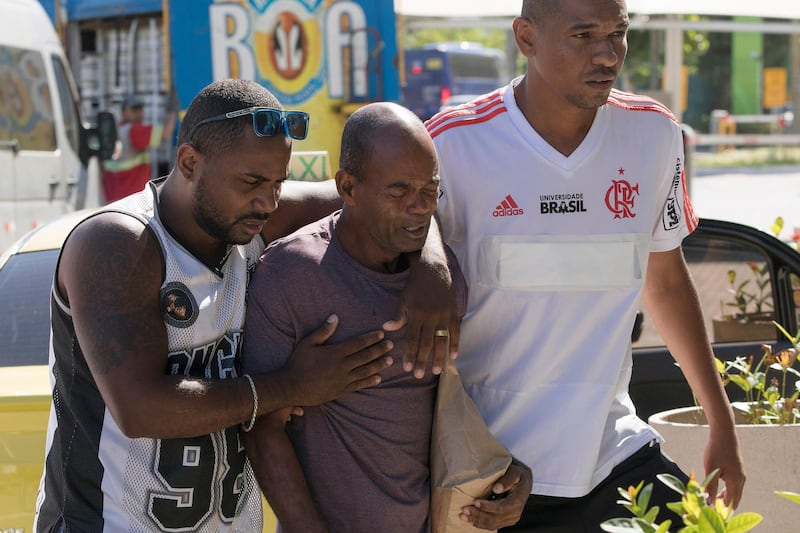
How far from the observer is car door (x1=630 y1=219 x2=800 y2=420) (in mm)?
4191

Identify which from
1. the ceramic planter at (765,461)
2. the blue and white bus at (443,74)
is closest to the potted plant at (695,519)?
the ceramic planter at (765,461)

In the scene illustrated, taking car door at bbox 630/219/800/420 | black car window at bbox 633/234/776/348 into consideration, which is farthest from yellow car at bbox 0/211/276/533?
black car window at bbox 633/234/776/348

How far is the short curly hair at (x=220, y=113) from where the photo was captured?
2.27 meters

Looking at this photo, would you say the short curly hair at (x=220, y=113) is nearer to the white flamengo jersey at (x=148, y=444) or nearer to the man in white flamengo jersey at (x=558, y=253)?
the white flamengo jersey at (x=148, y=444)

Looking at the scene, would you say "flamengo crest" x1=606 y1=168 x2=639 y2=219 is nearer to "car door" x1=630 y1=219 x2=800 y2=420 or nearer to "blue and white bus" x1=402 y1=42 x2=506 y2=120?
"car door" x1=630 y1=219 x2=800 y2=420

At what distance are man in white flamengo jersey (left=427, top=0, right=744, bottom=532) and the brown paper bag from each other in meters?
0.27

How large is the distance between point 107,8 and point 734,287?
10375mm

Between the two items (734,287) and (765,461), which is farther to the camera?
(734,287)

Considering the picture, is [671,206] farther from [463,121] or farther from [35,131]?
[35,131]

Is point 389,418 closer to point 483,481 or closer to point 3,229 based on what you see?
point 483,481

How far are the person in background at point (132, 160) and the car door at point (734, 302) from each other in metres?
9.45

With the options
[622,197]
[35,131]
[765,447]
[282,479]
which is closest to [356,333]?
[282,479]

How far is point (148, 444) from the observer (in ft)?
7.36

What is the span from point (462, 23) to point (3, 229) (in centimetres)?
570
